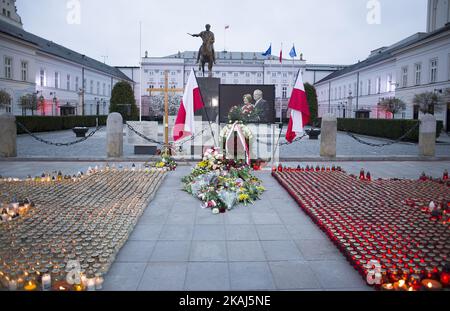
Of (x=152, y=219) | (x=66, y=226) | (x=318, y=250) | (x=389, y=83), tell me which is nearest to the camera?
(x=318, y=250)

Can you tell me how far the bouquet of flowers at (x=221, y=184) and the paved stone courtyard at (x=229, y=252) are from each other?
0.76 feet

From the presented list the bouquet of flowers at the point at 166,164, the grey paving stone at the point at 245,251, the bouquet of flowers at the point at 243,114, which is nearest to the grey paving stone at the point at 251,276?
the grey paving stone at the point at 245,251

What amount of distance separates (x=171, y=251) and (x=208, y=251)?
498 mm

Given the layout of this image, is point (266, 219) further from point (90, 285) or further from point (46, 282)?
point (46, 282)

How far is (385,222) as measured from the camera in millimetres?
6129

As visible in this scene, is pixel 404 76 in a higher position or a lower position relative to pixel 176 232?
higher

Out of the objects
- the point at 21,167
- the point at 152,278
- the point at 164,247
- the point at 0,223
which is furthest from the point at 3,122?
the point at 152,278

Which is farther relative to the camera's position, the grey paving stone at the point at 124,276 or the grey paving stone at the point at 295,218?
the grey paving stone at the point at 295,218

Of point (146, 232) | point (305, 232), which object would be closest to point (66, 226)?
point (146, 232)

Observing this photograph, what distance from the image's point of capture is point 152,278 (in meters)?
4.36

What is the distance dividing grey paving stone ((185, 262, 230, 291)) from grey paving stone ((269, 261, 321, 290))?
570 millimetres

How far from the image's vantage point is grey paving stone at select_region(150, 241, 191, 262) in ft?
16.3

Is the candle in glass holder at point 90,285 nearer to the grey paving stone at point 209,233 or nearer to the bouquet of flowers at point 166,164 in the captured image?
the grey paving stone at point 209,233

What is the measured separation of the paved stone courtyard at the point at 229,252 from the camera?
14.0 feet
